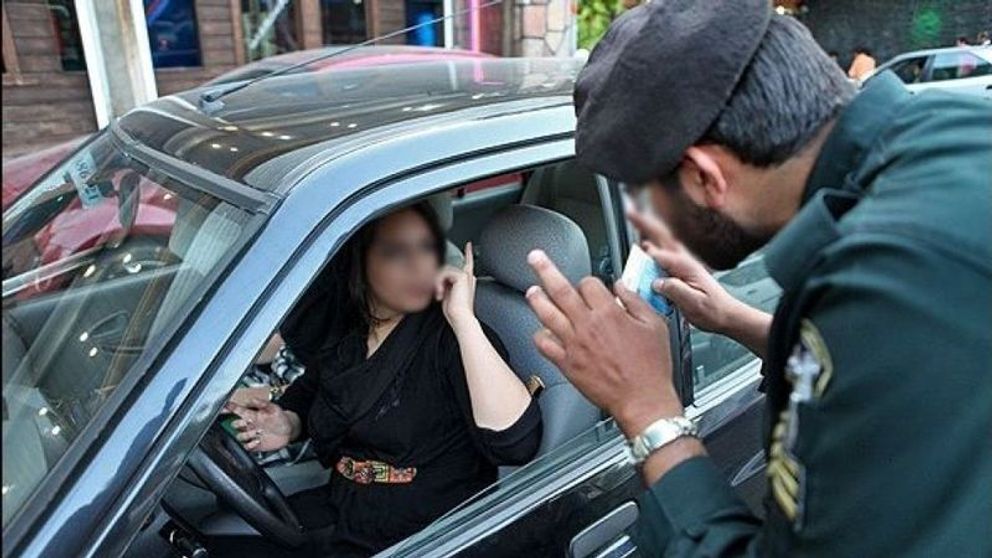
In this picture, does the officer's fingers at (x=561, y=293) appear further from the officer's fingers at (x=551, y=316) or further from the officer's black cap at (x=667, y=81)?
the officer's black cap at (x=667, y=81)

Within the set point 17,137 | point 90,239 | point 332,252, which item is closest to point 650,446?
point 332,252

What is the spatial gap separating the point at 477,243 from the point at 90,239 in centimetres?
77

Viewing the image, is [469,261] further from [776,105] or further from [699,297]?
[776,105]

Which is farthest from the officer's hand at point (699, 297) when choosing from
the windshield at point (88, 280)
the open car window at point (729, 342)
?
the windshield at point (88, 280)

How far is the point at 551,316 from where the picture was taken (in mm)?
1012

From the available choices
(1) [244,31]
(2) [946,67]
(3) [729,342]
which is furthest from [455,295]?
(2) [946,67]

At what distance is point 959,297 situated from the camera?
72cm

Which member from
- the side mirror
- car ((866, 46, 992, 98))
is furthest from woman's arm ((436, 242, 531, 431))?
car ((866, 46, 992, 98))

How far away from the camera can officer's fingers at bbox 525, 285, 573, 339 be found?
3.29 feet

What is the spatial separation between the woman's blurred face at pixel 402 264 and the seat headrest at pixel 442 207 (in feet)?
0.11

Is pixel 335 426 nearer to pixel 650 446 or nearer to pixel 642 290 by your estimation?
pixel 642 290

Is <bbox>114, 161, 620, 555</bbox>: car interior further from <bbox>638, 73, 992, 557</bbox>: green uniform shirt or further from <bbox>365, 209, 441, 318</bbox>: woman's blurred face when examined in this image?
<bbox>638, 73, 992, 557</bbox>: green uniform shirt

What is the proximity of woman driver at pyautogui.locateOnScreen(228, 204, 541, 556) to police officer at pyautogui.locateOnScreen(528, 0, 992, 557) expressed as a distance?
1.46ft

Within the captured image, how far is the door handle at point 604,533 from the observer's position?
1401 millimetres
